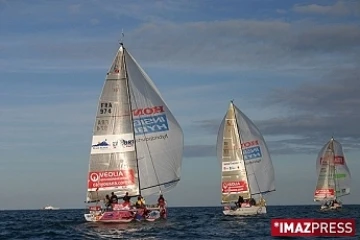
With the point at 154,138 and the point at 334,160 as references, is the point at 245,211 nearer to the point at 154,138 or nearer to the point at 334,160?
the point at 154,138

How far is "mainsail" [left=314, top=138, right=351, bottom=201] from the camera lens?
91.6 meters

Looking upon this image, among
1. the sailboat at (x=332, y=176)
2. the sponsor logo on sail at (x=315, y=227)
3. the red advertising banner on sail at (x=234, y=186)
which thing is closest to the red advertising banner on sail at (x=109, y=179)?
the red advertising banner on sail at (x=234, y=186)

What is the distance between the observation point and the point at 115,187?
1880 inches

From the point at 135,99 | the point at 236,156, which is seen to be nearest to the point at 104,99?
the point at 135,99

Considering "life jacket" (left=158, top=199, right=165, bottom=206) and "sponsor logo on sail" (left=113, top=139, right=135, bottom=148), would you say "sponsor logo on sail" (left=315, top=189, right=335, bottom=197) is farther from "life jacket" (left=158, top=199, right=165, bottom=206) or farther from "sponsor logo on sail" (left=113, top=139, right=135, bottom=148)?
"sponsor logo on sail" (left=113, top=139, right=135, bottom=148)

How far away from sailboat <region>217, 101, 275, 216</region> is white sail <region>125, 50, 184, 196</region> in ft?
59.1

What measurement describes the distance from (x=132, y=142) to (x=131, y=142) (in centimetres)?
7

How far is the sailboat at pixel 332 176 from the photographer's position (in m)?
91.7

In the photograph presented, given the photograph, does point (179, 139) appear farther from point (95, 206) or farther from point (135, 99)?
point (95, 206)

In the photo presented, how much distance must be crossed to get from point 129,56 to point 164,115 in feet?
14.8

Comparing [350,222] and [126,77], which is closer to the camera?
[350,222]

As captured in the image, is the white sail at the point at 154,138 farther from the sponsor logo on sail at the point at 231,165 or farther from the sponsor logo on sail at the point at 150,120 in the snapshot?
the sponsor logo on sail at the point at 231,165

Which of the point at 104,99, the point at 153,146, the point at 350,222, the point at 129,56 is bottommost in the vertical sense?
the point at 350,222

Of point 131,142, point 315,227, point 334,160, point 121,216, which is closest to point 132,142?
point 131,142
